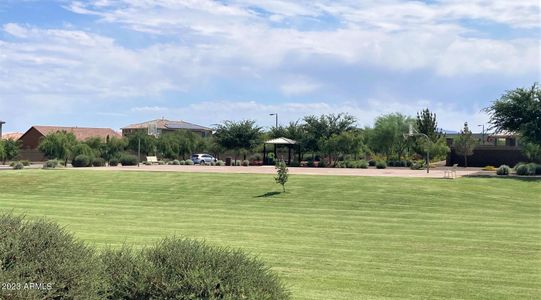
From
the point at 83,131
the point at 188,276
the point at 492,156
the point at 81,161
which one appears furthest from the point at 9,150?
the point at 188,276

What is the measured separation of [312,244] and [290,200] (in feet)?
45.4

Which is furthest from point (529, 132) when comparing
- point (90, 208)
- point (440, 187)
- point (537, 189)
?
point (90, 208)

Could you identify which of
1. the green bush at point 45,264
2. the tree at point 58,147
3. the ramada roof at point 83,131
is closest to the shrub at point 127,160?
the tree at point 58,147

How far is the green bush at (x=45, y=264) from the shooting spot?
17.7 feet

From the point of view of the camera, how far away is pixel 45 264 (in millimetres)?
5617

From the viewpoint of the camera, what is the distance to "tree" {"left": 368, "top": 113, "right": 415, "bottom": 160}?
252ft

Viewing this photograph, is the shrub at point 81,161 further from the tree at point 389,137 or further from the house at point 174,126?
the house at point 174,126

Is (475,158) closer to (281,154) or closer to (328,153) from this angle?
(328,153)

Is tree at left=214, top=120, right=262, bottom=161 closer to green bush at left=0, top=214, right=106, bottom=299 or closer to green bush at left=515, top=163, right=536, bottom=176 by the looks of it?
green bush at left=515, top=163, right=536, bottom=176

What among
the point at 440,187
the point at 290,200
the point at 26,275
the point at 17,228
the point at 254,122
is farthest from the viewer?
the point at 254,122

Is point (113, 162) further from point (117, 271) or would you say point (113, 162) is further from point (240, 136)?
point (117, 271)

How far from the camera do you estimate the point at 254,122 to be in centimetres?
8162

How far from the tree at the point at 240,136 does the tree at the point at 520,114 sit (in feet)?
114

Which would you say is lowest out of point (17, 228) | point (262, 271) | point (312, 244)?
point (312, 244)
